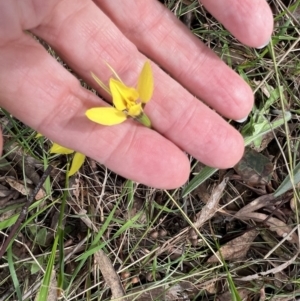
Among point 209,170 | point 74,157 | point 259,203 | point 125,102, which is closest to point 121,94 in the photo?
point 125,102

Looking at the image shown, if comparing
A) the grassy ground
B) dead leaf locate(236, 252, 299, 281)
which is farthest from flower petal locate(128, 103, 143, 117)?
dead leaf locate(236, 252, 299, 281)

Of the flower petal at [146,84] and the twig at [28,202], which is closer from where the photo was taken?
the flower petal at [146,84]

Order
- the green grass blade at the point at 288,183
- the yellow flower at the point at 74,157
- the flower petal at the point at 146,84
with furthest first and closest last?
the green grass blade at the point at 288,183, the yellow flower at the point at 74,157, the flower petal at the point at 146,84

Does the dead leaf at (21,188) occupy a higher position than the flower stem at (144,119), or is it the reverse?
the flower stem at (144,119)

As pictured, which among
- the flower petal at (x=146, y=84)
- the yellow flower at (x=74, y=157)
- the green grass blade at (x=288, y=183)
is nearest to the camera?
the flower petal at (x=146, y=84)

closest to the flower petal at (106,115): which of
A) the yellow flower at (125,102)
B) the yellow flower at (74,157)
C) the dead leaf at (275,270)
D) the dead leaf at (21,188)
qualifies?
the yellow flower at (125,102)

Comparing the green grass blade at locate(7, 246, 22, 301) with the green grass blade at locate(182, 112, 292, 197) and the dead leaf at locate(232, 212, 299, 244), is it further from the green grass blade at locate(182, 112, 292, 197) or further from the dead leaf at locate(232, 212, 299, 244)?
the dead leaf at locate(232, 212, 299, 244)

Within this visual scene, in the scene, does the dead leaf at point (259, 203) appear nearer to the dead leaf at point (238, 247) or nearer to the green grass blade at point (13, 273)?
the dead leaf at point (238, 247)

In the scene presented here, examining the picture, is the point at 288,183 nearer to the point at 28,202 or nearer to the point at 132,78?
the point at 132,78
